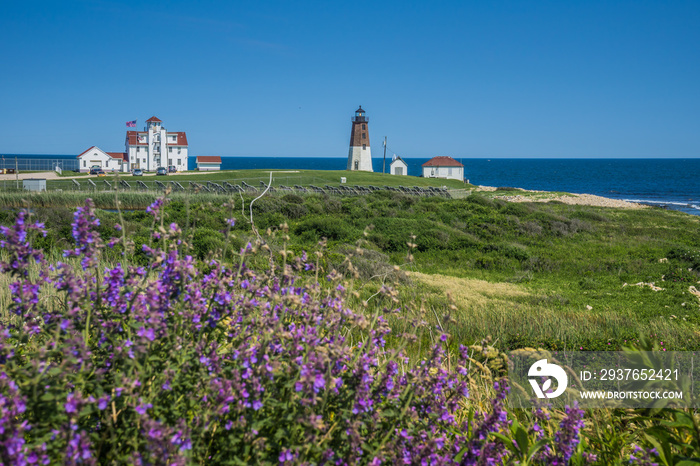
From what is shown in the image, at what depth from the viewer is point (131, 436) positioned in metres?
1.86

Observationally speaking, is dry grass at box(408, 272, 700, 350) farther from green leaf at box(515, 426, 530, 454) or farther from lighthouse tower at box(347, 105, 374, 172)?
lighthouse tower at box(347, 105, 374, 172)

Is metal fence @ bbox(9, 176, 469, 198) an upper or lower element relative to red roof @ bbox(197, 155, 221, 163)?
lower

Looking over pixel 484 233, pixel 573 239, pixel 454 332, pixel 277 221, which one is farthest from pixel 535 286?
pixel 277 221

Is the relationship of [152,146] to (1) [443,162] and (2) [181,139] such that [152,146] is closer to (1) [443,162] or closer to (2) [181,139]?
(2) [181,139]

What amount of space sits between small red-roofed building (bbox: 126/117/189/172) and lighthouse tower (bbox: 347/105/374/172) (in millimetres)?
23687

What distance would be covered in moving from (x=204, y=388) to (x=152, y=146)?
6978 cm

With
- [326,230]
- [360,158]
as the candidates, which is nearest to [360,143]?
[360,158]

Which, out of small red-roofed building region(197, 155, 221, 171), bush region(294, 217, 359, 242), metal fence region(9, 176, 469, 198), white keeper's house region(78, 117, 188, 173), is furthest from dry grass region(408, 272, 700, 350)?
small red-roofed building region(197, 155, 221, 171)

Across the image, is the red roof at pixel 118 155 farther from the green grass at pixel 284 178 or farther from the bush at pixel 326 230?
the bush at pixel 326 230

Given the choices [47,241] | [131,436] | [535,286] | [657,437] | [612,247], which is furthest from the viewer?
[612,247]

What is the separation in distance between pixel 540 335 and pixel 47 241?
1001 cm

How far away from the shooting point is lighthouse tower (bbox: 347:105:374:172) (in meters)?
69.4

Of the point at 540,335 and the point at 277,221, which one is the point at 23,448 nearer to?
the point at 540,335

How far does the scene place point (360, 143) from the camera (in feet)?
228
